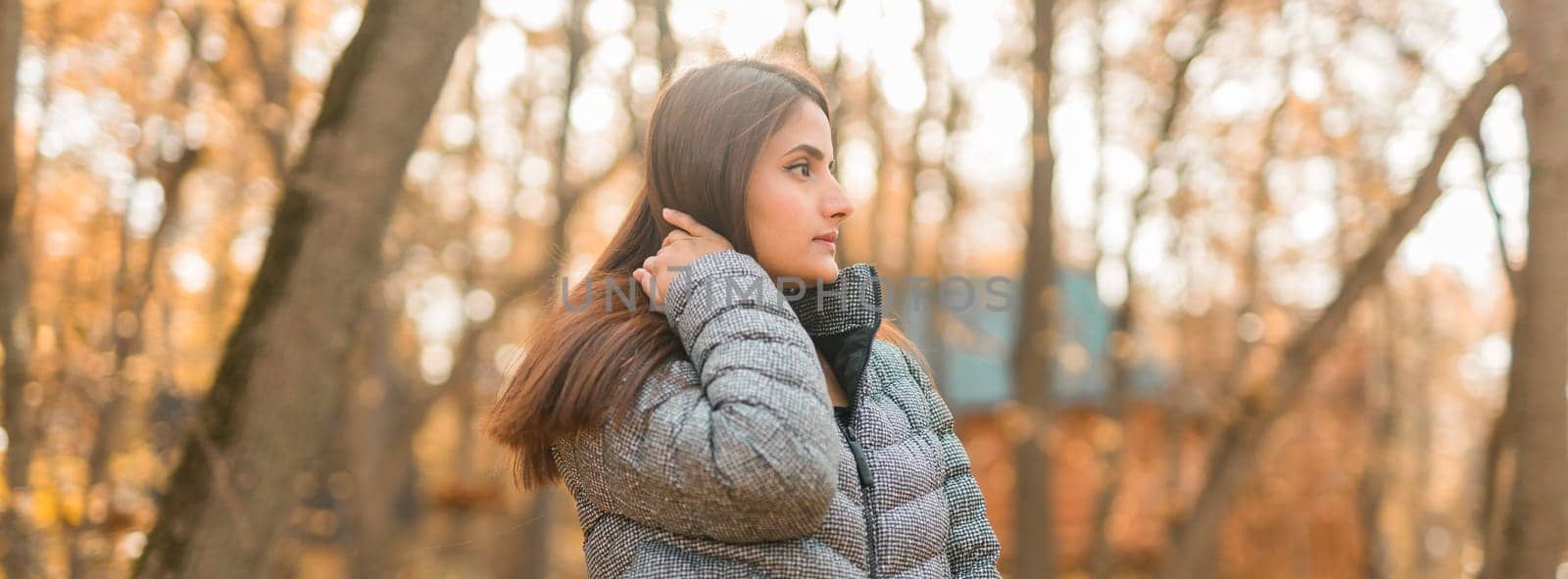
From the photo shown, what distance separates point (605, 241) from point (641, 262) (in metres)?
2.32

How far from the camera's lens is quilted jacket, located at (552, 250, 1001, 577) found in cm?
175

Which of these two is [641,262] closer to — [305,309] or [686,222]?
[686,222]

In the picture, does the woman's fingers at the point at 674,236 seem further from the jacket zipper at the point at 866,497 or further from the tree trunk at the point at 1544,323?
the tree trunk at the point at 1544,323

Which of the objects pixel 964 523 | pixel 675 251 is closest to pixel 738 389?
pixel 675 251

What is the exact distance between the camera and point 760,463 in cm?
172

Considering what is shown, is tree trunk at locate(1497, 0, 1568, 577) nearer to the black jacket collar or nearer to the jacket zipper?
the black jacket collar

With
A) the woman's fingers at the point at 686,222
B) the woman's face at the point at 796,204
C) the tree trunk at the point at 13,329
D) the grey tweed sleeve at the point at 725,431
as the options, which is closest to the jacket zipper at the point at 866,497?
the grey tweed sleeve at the point at 725,431

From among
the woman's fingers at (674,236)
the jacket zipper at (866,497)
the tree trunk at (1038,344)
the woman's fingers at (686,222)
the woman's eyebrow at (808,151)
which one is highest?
the woman's eyebrow at (808,151)

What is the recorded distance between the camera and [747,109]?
209 centimetres

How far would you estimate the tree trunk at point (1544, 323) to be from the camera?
3.29 meters

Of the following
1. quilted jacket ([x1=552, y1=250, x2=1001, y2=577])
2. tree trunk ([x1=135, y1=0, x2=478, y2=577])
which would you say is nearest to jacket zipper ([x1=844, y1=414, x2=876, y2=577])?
quilted jacket ([x1=552, y1=250, x2=1001, y2=577])

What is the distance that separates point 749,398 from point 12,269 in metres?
3.47

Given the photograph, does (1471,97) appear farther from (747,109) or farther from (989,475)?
(989,475)

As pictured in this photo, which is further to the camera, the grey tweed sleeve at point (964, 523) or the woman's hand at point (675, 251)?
the grey tweed sleeve at point (964, 523)
